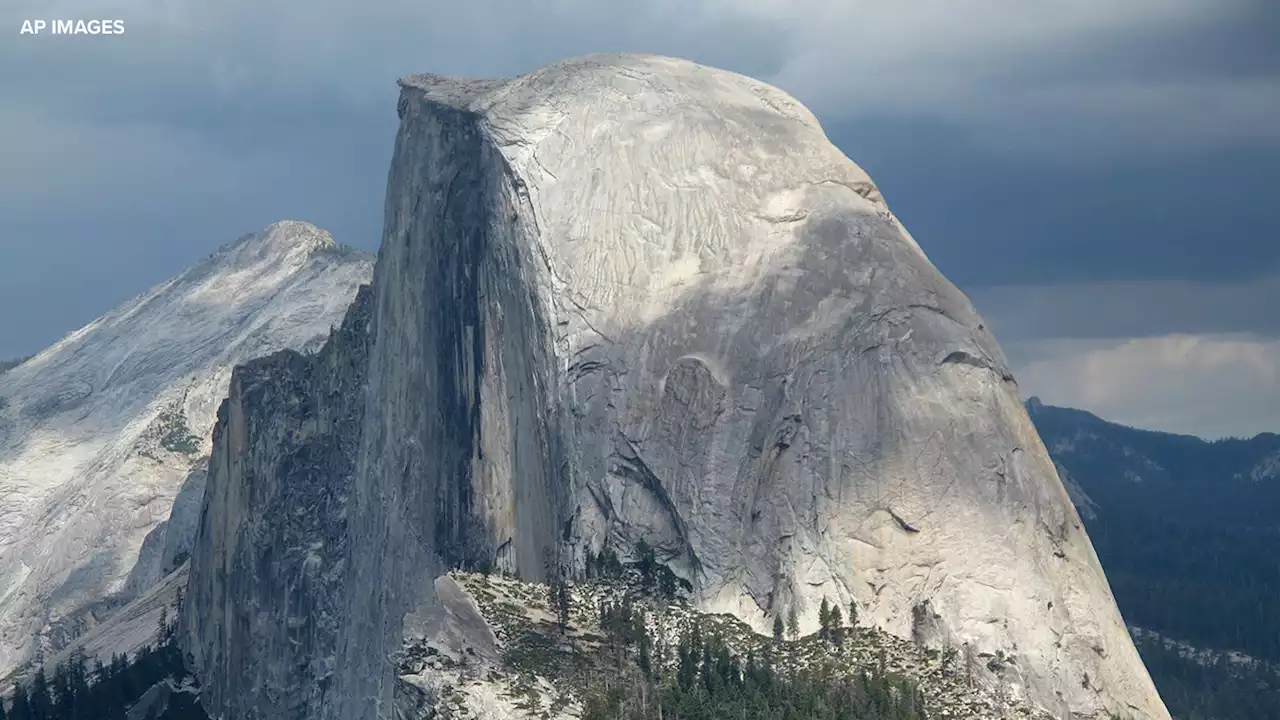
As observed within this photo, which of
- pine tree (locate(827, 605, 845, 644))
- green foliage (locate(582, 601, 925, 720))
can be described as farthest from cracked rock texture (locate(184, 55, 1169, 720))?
green foliage (locate(582, 601, 925, 720))

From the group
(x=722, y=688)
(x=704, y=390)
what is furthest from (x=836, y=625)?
(x=704, y=390)

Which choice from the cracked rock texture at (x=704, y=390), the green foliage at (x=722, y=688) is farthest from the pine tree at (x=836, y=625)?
the green foliage at (x=722, y=688)

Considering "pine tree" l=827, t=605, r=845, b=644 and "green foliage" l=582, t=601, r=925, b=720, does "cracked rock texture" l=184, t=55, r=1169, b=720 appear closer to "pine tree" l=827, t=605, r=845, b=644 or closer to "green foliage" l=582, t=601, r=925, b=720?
"pine tree" l=827, t=605, r=845, b=644

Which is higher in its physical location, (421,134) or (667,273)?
(421,134)

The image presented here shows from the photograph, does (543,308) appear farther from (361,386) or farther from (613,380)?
(361,386)

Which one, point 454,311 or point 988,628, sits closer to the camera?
point 988,628

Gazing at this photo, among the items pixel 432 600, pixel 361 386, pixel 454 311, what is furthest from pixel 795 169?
pixel 361 386

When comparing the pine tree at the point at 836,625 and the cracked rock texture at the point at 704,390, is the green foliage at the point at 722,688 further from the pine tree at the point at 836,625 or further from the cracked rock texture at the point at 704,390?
the cracked rock texture at the point at 704,390

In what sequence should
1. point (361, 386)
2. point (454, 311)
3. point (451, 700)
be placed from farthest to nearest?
point (361, 386) → point (454, 311) → point (451, 700)
